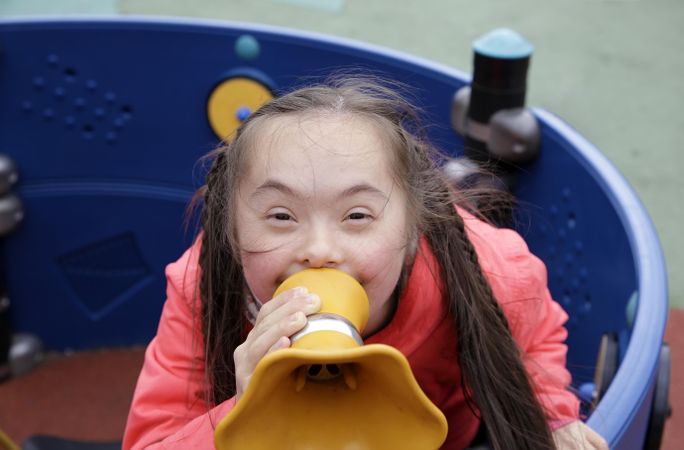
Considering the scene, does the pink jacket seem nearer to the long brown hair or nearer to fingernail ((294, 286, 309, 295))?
the long brown hair

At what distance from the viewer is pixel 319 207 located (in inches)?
37.5

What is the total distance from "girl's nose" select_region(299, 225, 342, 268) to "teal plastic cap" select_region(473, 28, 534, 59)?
962 millimetres

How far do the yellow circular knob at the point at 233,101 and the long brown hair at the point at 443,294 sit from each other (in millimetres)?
911

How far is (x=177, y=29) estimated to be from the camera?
2.13m

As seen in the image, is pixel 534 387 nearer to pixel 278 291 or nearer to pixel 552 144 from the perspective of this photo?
pixel 278 291

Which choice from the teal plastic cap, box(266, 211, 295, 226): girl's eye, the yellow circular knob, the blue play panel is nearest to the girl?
box(266, 211, 295, 226): girl's eye

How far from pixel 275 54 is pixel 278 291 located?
1285 millimetres

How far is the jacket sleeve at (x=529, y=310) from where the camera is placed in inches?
49.4

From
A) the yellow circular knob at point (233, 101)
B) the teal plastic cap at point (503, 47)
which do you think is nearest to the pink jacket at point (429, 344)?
the teal plastic cap at point (503, 47)

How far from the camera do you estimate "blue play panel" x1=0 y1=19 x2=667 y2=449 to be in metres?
1.73

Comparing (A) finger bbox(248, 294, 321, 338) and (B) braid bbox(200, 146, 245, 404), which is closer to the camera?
(A) finger bbox(248, 294, 321, 338)

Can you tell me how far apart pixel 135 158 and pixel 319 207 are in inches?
55.5

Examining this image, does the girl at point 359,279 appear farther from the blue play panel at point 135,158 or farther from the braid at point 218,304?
the blue play panel at point 135,158

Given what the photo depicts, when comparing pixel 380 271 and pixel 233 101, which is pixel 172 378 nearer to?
pixel 380 271
